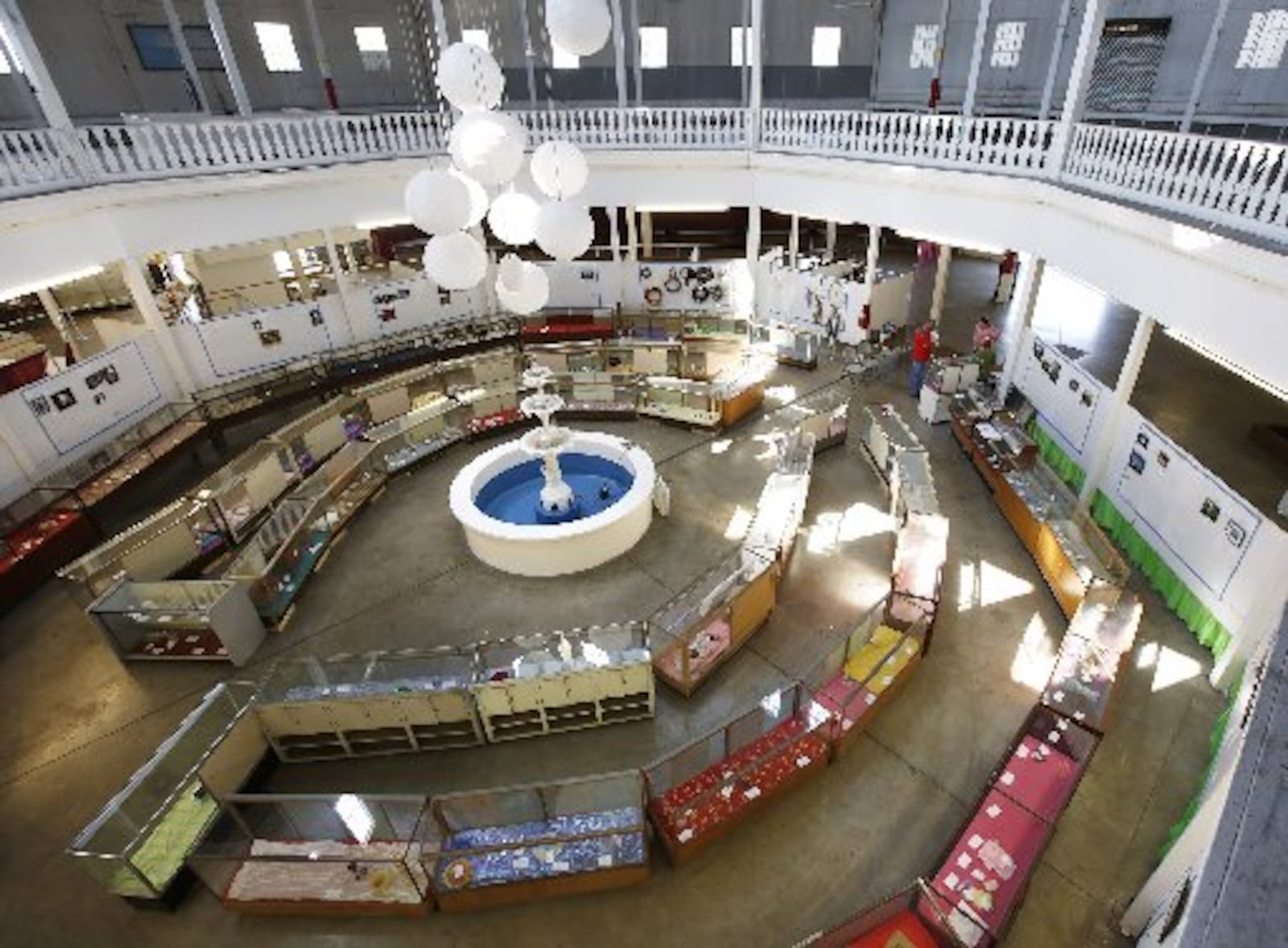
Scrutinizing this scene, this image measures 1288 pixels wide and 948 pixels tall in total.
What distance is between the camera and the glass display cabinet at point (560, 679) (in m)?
8.10

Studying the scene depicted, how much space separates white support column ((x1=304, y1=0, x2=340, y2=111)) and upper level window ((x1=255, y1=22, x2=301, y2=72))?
0.56 m

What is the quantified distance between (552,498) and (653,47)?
15834 mm

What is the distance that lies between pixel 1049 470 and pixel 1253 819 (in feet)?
30.8

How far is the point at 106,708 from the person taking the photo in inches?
360

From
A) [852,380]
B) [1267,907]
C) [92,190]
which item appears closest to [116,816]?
[1267,907]

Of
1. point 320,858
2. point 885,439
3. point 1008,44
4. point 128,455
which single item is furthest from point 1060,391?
point 128,455

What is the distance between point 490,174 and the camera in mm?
7727

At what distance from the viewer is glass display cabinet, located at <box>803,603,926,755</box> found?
26.0 feet

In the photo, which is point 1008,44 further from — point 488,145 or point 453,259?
point 453,259

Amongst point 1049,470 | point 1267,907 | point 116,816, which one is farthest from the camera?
point 1049,470

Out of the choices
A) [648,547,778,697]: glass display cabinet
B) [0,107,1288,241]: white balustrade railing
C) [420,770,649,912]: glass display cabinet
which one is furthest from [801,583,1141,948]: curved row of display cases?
[0,107,1288,241]: white balustrade railing

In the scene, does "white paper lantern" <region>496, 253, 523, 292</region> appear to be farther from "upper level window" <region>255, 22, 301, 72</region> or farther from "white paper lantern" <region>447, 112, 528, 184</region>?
"upper level window" <region>255, 22, 301, 72</region>

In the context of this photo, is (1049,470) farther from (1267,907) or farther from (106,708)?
(106,708)

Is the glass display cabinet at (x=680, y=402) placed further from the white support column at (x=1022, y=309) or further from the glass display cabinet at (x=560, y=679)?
the glass display cabinet at (x=560, y=679)
